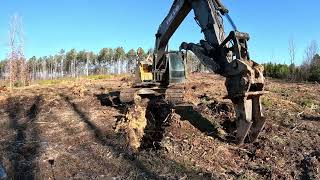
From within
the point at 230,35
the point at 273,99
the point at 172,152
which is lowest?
the point at 172,152

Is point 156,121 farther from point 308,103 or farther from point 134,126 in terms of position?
point 308,103

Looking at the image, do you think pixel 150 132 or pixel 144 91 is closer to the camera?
pixel 150 132

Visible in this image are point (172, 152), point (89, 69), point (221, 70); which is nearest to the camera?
point (172, 152)

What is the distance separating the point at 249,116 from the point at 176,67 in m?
4.60

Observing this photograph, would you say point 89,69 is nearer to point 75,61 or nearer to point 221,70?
point 75,61

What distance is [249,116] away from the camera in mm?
9203

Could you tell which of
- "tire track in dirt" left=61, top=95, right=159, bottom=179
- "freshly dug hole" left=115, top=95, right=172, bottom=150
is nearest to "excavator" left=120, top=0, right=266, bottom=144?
"freshly dug hole" left=115, top=95, right=172, bottom=150

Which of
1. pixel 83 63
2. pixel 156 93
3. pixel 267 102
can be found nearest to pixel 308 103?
pixel 267 102

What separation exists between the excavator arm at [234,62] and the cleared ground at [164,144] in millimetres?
634

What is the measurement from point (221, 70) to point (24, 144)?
4422mm

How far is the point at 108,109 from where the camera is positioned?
12914 mm

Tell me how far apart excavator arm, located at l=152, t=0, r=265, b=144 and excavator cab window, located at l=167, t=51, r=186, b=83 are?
222cm

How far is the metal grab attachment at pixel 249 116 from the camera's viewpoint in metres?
9.13

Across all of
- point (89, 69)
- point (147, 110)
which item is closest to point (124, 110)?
point (147, 110)
